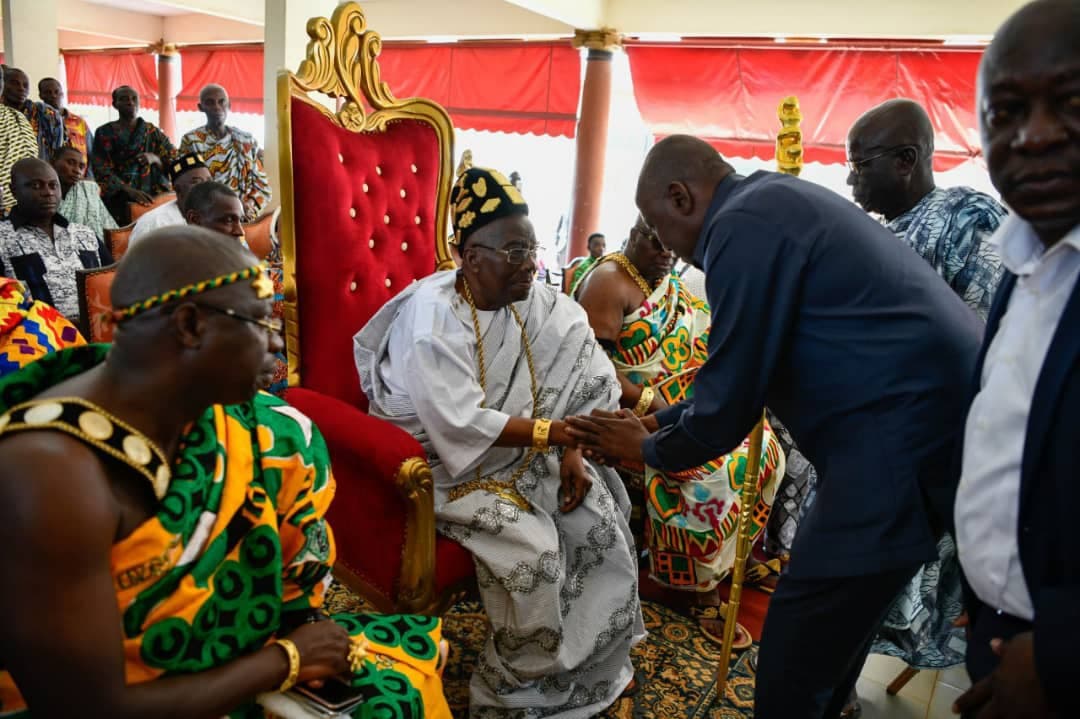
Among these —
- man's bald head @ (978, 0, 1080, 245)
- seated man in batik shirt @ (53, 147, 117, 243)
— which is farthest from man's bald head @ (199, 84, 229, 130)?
man's bald head @ (978, 0, 1080, 245)

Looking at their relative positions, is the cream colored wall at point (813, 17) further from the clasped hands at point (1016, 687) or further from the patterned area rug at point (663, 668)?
the clasped hands at point (1016, 687)

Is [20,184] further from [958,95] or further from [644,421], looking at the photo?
[958,95]

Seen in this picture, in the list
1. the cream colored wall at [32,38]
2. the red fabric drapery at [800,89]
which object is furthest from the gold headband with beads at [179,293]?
the cream colored wall at [32,38]

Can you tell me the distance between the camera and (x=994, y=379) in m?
1.05

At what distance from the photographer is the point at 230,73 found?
39.6ft

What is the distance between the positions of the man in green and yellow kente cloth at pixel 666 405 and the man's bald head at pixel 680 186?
1061 mm

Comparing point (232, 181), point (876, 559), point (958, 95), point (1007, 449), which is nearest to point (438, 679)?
point (876, 559)

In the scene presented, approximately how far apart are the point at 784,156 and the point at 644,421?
0.91m

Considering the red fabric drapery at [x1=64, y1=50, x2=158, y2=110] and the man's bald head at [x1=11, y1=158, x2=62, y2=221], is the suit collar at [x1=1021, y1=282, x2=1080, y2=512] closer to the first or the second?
the man's bald head at [x1=11, y1=158, x2=62, y2=221]

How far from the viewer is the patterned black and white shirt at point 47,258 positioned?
315 cm

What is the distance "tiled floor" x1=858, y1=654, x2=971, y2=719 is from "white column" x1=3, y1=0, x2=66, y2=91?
8291mm

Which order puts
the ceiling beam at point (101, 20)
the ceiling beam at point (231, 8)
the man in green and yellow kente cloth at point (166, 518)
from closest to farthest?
the man in green and yellow kente cloth at point (166, 518) → the ceiling beam at point (231, 8) → the ceiling beam at point (101, 20)

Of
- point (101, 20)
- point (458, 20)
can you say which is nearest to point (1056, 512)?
point (458, 20)

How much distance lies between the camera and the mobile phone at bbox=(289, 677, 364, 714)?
3.84 feet
